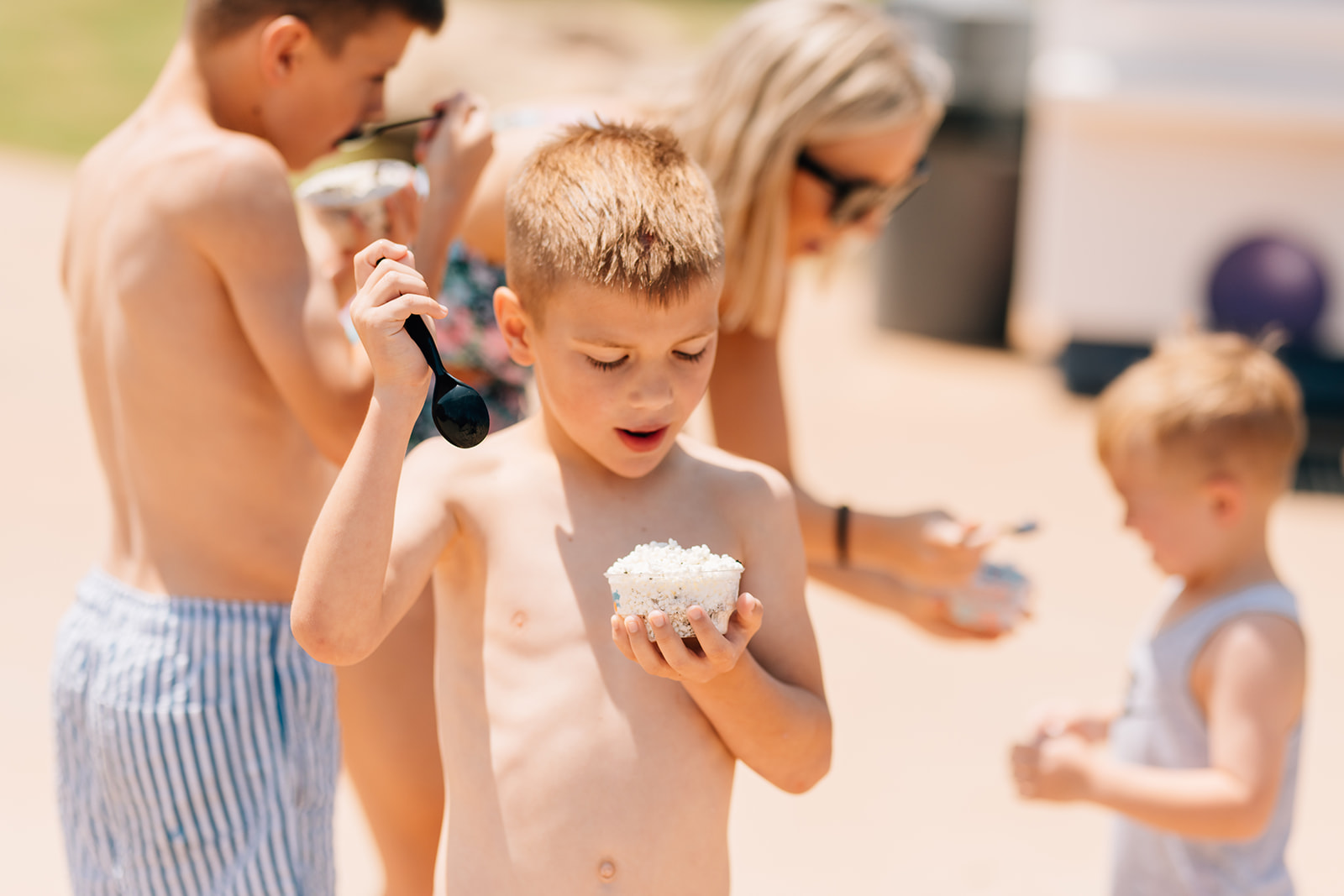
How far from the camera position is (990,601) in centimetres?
305

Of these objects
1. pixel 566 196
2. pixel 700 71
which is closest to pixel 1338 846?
pixel 700 71

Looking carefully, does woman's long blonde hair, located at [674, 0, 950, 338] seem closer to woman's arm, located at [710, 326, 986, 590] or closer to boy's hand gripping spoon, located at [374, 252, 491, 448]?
woman's arm, located at [710, 326, 986, 590]

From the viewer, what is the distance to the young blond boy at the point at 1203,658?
8.18 feet

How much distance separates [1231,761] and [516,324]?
1.49 metres

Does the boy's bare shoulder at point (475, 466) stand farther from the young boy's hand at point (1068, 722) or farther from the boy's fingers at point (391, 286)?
the young boy's hand at point (1068, 722)

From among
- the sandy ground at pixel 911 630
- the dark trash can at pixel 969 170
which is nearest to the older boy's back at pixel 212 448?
the sandy ground at pixel 911 630

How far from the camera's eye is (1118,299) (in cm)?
842

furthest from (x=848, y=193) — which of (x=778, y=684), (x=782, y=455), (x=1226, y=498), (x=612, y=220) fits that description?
(x=778, y=684)

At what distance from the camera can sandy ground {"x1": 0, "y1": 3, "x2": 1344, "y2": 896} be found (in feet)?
13.5

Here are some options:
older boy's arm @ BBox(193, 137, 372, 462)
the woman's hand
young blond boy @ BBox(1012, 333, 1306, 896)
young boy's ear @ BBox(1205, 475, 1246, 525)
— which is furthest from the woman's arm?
older boy's arm @ BBox(193, 137, 372, 462)

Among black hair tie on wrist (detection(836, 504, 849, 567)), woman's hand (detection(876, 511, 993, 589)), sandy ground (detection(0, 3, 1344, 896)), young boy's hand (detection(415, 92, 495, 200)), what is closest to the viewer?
young boy's hand (detection(415, 92, 495, 200))

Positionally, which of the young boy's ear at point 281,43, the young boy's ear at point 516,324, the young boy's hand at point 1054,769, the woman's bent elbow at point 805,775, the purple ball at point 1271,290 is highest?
the young boy's ear at point 281,43

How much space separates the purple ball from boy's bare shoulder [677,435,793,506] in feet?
21.4

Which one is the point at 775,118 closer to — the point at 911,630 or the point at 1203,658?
the point at 1203,658
